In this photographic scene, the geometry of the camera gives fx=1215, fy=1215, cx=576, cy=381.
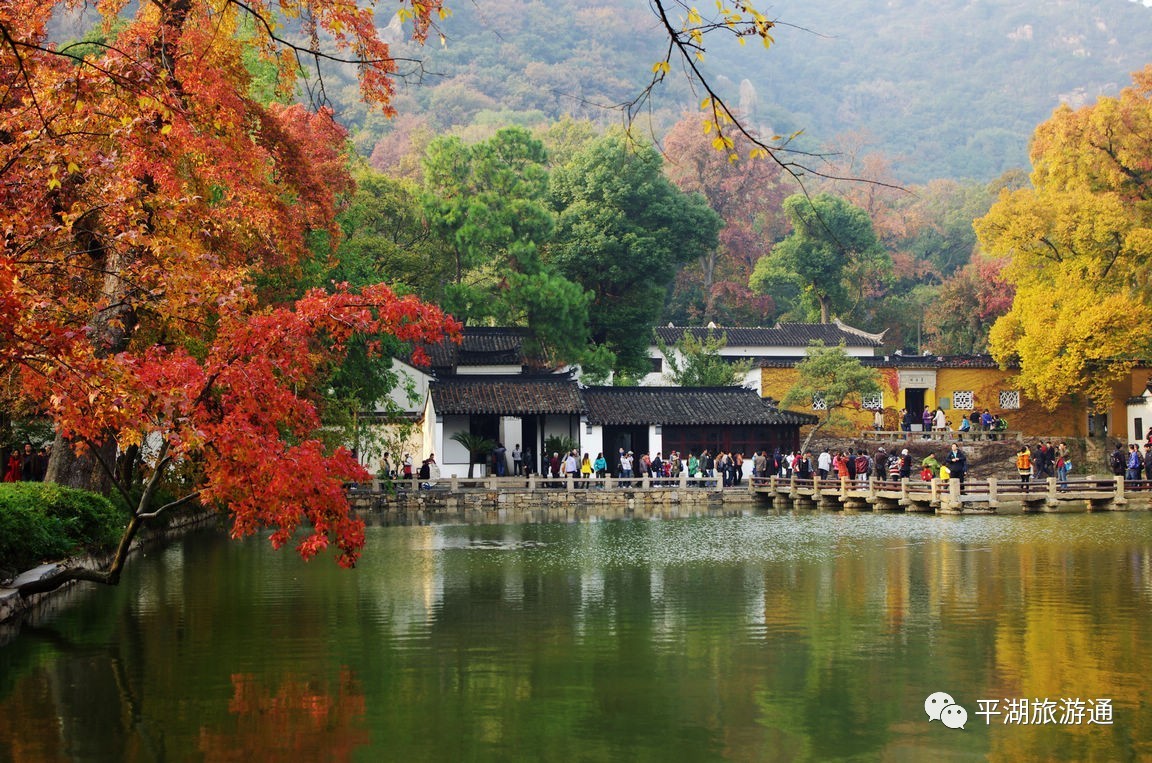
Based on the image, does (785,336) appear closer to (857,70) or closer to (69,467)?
(69,467)

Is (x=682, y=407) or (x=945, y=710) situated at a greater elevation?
(x=682, y=407)

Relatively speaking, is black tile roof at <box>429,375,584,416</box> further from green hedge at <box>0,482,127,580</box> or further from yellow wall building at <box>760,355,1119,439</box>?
green hedge at <box>0,482,127,580</box>

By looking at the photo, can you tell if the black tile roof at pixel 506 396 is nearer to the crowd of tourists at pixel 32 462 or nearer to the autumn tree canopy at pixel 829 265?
the crowd of tourists at pixel 32 462

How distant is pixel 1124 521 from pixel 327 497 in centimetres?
1896

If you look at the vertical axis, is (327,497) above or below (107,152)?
below

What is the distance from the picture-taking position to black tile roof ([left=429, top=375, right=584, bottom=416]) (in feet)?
125

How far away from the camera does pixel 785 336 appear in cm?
5334

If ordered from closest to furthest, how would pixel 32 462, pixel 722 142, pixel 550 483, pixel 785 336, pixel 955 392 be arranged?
pixel 722 142 < pixel 32 462 < pixel 550 483 < pixel 955 392 < pixel 785 336

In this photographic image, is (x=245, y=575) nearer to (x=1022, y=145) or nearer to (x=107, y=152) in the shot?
(x=107, y=152)

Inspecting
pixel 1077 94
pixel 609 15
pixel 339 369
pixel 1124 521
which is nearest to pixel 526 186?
pixel 339 369

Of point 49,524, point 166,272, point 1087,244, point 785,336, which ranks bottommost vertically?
point 49,524

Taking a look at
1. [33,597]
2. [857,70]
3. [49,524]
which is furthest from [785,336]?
[857,70]

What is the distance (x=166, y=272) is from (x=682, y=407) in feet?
94.3

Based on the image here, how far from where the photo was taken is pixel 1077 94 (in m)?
146
